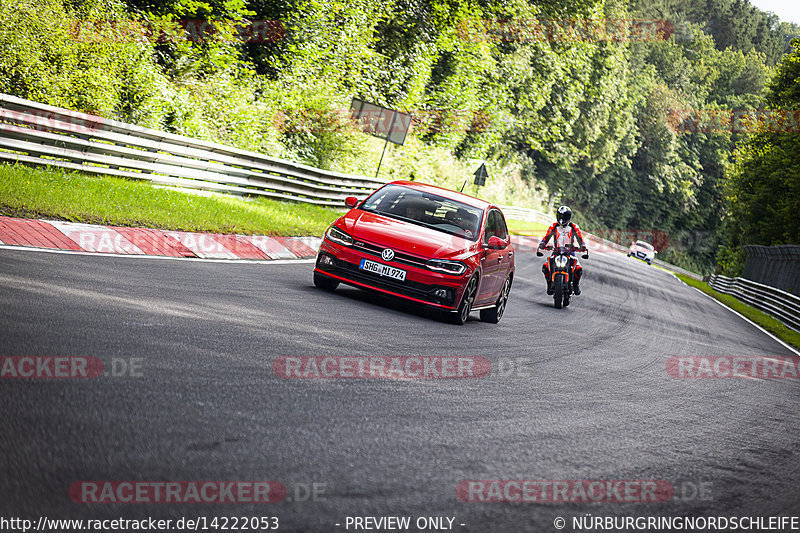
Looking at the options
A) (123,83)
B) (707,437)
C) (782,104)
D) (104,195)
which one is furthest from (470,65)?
(707,437)

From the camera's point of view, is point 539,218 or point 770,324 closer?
point 770,324

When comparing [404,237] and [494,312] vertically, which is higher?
[404,237]

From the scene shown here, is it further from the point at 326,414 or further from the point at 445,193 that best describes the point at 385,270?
the point at 326,414

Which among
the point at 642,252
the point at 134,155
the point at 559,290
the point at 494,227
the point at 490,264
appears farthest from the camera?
the point at 642,252

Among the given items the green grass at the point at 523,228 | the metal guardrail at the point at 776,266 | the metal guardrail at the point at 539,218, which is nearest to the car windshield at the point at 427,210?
the metal guardrail at the point at 776,266

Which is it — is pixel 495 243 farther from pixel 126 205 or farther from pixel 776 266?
pixel 776 266

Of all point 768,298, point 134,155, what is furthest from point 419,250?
point 768,298

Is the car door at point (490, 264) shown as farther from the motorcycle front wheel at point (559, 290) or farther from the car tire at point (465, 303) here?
the motorcycle front wheel at point (559, 290)

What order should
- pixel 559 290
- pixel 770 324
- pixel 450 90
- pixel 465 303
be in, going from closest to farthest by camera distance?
pixel 465 303 → pixel 559 290 → pixel 770 324 → pixel 450 90

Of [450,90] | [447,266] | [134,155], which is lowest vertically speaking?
[134,155]

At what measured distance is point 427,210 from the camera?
440 inches

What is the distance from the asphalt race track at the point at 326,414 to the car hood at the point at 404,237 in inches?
32.0

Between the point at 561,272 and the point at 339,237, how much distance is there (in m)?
6.57

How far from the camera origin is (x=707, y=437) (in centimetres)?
667
